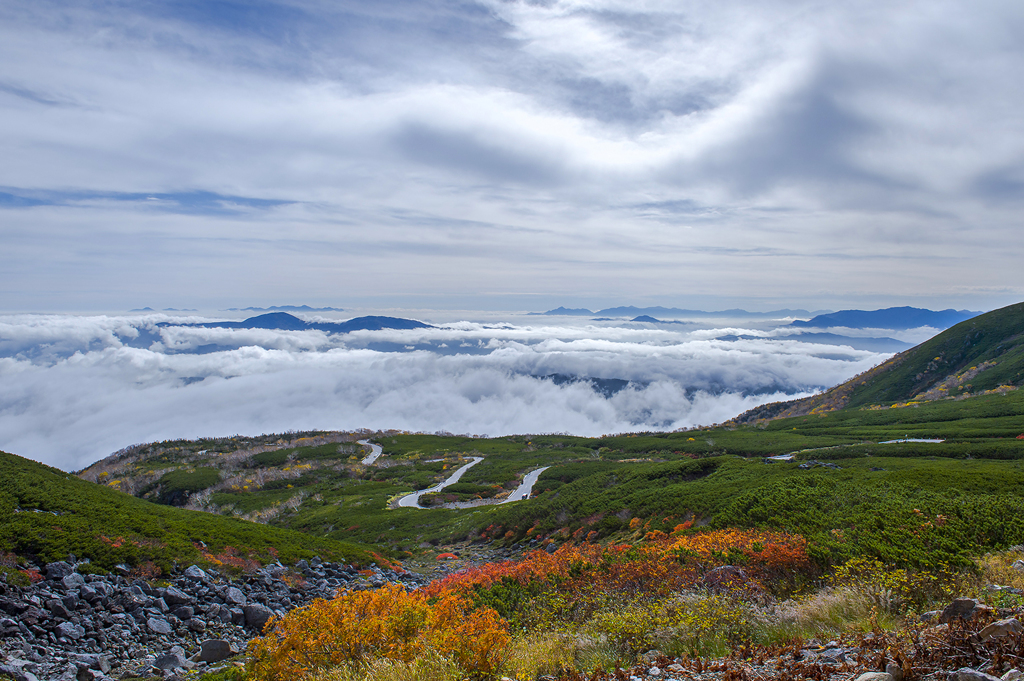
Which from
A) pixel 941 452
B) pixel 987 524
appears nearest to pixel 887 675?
pixel 987 524

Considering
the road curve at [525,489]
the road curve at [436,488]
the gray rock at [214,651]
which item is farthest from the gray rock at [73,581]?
the road curve at [436,488]

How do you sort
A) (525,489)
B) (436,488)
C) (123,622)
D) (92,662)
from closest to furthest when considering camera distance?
(92,662), (123,622), (525,489), (436,488)

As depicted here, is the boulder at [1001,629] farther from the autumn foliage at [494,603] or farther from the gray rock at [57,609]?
the gray rock at [57,609]

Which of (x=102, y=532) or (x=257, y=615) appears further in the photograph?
(x=102, y=532)

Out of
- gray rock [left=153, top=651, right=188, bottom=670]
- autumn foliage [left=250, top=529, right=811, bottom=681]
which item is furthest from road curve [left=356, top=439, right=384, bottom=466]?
autumn foliage [left=250, top=529, right=811, bottom=681]

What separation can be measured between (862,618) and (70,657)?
58.3 ft

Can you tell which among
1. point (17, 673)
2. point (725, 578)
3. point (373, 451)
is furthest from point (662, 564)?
point (373, 451)

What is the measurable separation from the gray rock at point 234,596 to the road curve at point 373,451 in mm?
97047

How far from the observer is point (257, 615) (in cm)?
1549

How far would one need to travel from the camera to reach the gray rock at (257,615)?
50.5 ft

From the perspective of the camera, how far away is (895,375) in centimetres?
11581

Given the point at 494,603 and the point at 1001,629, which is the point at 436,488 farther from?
the point at 1001,629

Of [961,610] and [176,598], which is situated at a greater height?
[961,610]

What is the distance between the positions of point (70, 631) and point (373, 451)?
117548mm
